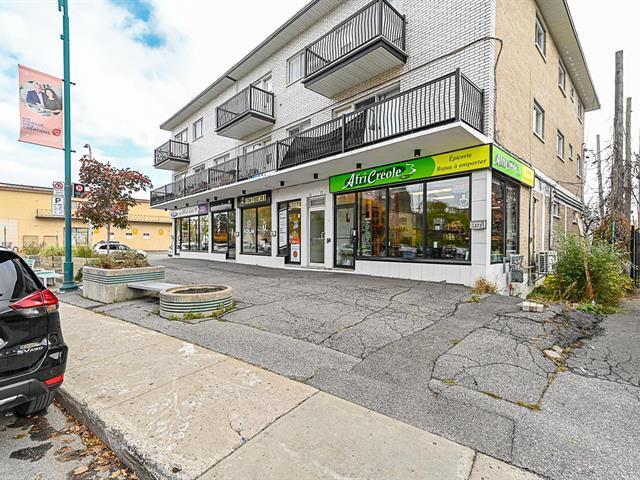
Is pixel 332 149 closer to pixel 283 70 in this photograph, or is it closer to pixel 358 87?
pixel 358 87

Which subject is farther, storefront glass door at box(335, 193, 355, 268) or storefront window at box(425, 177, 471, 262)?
storefront glass door at box(335, 193, 355, 268)

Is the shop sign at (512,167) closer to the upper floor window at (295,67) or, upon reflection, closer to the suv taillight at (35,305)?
the suv taillight at (35,305)

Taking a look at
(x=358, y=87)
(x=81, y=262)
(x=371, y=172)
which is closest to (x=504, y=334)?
(x=371, y=172)

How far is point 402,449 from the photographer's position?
229 cm

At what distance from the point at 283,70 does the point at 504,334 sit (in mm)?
14304

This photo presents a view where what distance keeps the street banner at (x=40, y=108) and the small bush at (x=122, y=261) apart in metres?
3.51

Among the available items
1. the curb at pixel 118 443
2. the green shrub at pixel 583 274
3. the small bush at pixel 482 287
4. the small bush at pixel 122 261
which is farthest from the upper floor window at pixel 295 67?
the curb at pixel 118 443

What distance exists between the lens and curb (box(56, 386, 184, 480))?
212 centimetres

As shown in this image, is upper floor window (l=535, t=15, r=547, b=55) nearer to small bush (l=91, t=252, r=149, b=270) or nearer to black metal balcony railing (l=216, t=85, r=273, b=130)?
black metal balcony railing (l=216, t=85, r=273, b=130)

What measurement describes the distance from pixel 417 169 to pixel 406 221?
1592mm

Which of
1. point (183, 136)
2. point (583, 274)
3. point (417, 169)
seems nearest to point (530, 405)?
point (583, 274)

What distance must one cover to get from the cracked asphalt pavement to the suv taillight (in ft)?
6.70

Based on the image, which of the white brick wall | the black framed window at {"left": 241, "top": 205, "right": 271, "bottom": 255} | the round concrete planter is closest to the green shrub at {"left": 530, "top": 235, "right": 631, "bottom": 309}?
the white brick wall

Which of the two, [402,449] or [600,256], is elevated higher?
[600,256]
